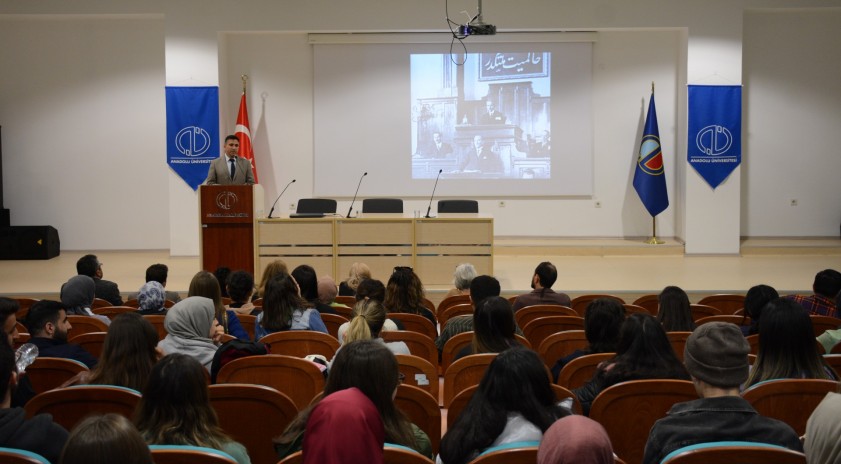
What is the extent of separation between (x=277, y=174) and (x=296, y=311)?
8.12 meters

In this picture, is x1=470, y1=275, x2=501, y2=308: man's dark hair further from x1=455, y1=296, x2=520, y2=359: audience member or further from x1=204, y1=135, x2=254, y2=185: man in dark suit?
x1=204, y1=135, x2=254, y2=185: man in dark suit

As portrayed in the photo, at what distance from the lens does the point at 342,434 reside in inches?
89.0

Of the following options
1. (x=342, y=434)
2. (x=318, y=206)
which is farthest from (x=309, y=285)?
(x=318, y=206)

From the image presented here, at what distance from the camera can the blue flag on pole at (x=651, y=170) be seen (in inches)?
482

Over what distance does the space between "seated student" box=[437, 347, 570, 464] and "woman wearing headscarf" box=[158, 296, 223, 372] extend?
176cm

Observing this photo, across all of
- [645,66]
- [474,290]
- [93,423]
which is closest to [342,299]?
[474,290]

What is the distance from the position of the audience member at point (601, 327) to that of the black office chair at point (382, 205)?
6671 mm

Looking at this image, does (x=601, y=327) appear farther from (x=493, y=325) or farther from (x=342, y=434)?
(x=342, y=434)

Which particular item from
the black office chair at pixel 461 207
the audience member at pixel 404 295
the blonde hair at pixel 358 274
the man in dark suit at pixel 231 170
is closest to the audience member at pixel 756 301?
the audience member at pixel 404 295

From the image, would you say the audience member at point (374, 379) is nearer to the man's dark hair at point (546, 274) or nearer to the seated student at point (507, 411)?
the seated student at point (507, 411)

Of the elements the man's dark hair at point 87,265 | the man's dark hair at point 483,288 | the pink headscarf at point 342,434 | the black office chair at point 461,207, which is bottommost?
the pink headscarf at point 342,434

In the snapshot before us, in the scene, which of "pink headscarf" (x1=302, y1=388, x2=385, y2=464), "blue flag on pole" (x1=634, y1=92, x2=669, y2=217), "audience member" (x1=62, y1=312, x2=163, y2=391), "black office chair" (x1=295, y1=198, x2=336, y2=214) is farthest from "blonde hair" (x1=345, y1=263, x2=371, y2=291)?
"blue flag on pole" (x1=634, y1=92, x2=669, y2=217)

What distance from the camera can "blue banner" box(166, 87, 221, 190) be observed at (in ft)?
39.4

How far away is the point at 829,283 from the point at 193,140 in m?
8.70
